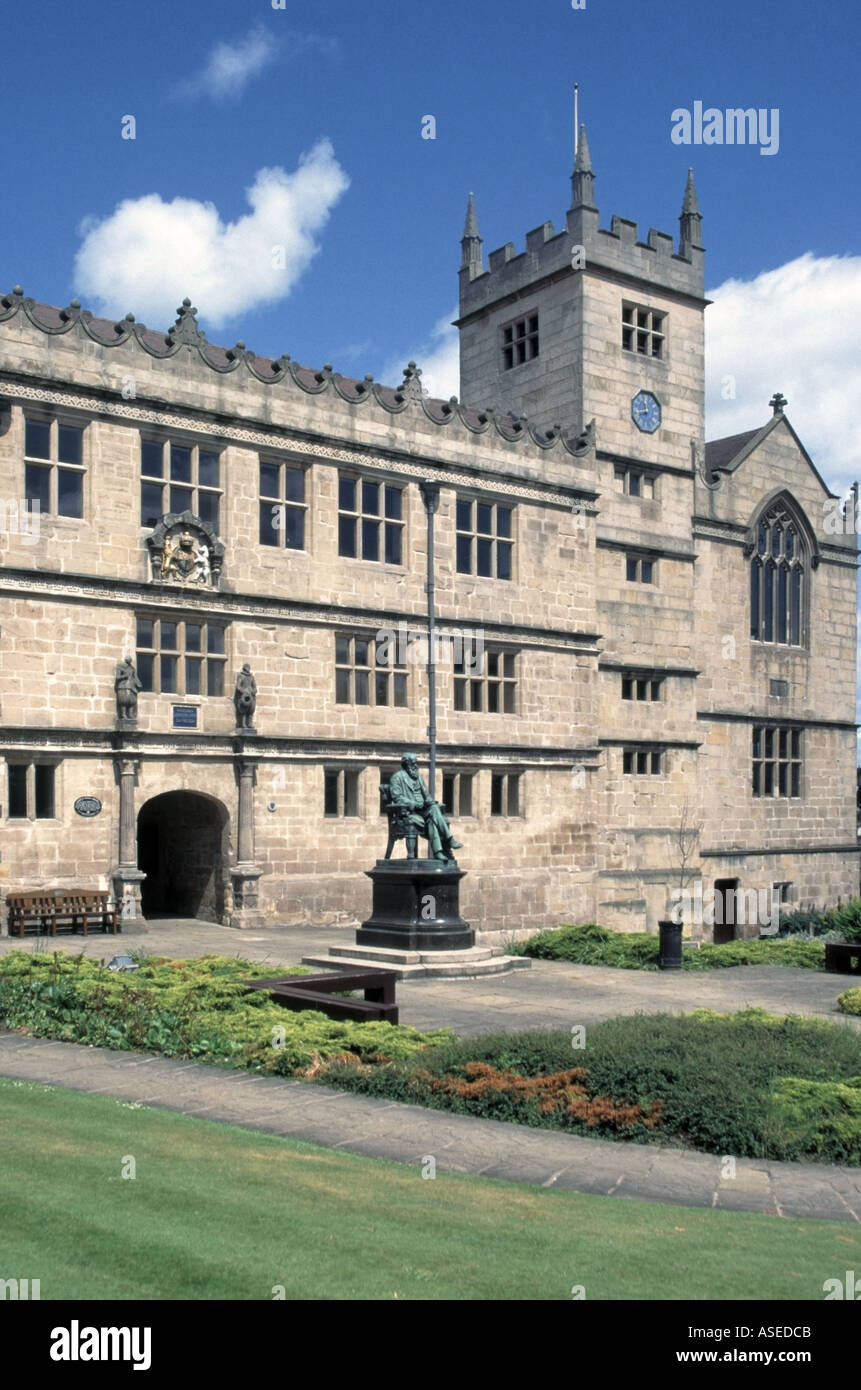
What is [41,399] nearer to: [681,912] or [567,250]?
[567,250]

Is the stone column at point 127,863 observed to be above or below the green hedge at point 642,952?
above

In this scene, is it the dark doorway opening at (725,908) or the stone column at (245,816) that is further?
the dark doorway opening at (725,908)

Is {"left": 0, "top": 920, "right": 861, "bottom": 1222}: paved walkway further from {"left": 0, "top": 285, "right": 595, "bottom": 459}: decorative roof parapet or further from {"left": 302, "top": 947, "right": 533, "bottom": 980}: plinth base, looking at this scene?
{"left": 0, "top": 285, "right": 595, "bottom": 459}: decorative roof parapet

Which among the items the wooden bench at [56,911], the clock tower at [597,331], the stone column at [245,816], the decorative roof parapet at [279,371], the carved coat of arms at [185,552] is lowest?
the wooden bench at [56,911]

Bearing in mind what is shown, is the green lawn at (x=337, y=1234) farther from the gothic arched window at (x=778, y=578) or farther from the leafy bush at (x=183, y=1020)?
the gothic arched window at (x=778, y=578)

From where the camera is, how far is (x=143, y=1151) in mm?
8656

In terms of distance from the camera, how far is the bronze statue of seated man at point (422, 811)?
2239 centimetres

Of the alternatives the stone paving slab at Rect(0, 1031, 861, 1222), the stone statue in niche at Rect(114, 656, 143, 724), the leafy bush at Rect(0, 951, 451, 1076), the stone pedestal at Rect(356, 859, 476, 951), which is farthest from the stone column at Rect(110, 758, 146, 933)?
the stone paving slab at Rect(0, 1031, 861, 1222)

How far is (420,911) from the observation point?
21.8 meters

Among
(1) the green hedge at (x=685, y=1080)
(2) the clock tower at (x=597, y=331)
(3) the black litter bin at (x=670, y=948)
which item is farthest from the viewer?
(2) the clock tower at (x=597, y=331)

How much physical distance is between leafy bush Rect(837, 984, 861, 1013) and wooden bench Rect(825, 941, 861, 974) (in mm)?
5244

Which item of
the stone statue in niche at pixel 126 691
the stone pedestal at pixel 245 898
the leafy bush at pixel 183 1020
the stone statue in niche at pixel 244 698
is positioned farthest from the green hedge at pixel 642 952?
the leafy bush at pixel 183 1020

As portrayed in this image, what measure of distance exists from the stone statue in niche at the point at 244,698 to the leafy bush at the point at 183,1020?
41.4ft

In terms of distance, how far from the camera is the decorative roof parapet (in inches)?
1069
